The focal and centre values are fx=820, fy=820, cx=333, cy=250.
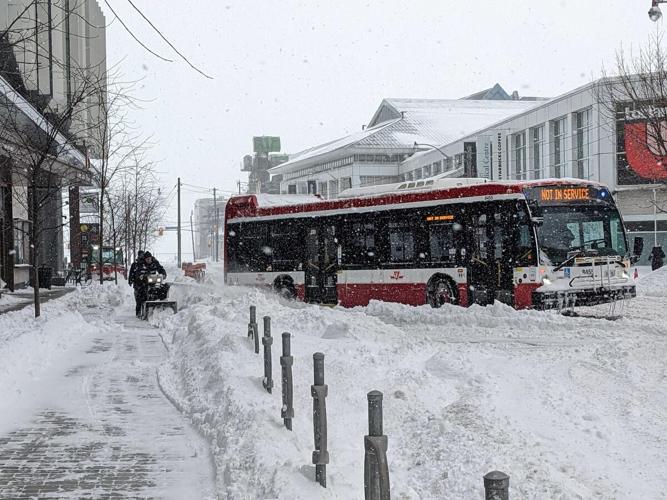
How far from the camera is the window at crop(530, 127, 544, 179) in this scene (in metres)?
58.2

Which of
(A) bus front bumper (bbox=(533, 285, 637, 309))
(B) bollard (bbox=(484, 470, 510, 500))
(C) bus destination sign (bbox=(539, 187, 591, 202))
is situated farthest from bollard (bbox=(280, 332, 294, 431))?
(C) bus destination sign (bbox=(539, 187, 591, 202))

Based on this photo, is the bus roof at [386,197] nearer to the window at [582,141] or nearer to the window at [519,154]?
the window at [582,141]

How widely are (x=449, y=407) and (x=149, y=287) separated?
14713 millimetres

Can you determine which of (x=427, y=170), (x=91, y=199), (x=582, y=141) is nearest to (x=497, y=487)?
(x=91, y=199)

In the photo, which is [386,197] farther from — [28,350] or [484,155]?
[484,155]

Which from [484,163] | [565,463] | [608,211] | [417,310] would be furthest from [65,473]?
[484,163]

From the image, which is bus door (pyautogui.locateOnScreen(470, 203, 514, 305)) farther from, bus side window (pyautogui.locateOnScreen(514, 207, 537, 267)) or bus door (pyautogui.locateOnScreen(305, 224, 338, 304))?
bus door (pyautogui.locateOnScreen(305, 224, 338, 304))

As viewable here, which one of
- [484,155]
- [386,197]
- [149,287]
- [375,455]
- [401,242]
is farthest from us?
[484,155]

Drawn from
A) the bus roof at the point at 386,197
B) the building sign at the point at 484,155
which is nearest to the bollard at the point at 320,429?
→ the bus roof at the point at 386,197

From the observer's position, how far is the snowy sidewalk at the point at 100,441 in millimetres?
6395

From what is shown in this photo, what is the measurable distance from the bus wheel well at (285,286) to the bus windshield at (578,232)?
29.5 ft

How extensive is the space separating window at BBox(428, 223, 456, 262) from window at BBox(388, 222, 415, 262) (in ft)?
2.22

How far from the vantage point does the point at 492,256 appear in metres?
18.7

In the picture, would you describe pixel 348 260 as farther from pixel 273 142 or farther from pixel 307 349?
pixel 273 142
